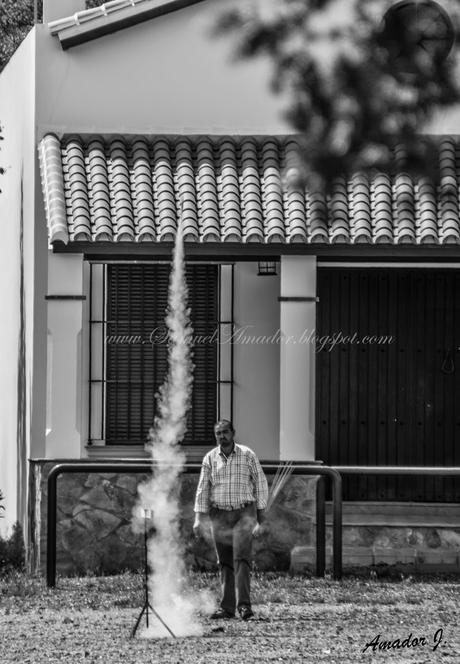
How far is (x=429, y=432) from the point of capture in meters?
16.5

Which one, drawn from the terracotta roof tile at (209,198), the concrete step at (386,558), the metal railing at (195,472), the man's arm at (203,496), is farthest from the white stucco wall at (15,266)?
the man's arm at (203,496)

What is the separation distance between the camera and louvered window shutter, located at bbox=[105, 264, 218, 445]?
638 inches

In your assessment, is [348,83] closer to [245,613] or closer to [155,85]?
[245,613]

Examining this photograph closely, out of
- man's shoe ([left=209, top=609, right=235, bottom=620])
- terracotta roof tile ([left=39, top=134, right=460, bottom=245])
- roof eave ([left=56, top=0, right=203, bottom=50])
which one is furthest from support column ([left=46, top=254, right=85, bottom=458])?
man's shoe ([left=209, top=609, right=235, bottom=620])

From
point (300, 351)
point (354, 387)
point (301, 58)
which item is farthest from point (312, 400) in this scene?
point (301, 58)

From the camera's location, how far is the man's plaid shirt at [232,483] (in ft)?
A: 40.1

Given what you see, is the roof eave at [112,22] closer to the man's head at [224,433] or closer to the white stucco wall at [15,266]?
the white stucco wall at [15,266]

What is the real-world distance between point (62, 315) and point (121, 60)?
2943mm

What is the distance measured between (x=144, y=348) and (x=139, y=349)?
57mm

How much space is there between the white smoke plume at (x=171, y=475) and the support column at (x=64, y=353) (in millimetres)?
859

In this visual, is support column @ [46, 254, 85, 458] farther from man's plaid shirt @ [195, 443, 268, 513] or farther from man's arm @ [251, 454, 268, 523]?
man's arm @ [251, 454, 268, 523]

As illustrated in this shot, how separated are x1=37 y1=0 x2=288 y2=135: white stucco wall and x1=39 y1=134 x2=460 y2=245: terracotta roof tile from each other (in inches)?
8.9

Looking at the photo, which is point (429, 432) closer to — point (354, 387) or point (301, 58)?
point (354, 387)

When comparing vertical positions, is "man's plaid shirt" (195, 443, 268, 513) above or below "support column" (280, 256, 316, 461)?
below
